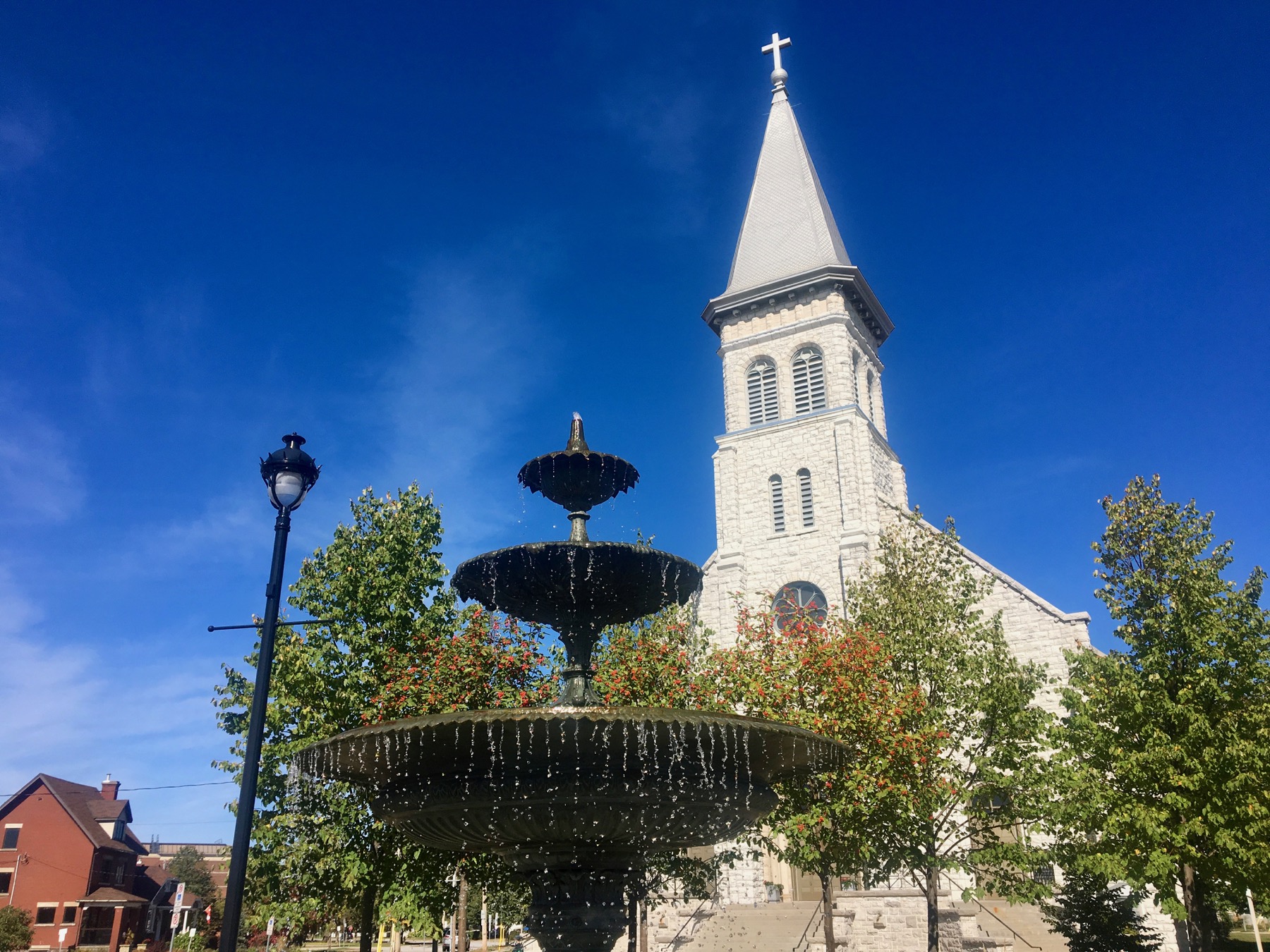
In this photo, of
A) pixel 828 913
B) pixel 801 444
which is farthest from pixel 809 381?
pixel 828 913

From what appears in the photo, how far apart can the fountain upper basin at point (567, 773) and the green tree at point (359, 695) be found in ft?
26.1

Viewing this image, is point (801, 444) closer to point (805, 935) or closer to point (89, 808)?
point (805, 935)

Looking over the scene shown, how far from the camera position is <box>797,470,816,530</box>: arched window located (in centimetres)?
3625

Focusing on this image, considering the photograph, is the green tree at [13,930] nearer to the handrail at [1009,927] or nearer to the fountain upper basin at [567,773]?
the handrail at [1009,927]

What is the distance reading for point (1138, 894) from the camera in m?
20.2

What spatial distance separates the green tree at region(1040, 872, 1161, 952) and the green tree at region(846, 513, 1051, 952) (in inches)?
48.9

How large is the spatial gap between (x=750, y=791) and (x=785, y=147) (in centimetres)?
4337

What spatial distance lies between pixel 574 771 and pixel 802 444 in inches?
1212

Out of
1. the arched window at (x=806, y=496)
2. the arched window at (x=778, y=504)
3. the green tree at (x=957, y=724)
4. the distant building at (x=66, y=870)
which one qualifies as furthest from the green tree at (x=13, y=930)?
the arched window at (x=806, y=496)

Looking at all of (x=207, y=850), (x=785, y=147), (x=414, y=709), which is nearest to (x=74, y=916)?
(x=414, y=709)

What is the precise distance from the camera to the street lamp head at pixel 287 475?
8461 millimetres

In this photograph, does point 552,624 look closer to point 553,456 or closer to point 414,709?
point 553,456

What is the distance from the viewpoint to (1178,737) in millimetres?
19078

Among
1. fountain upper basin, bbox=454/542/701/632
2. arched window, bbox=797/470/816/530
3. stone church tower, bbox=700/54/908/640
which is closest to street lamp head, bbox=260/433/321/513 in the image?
fountain upper basin, bbox=454/542/701/632
